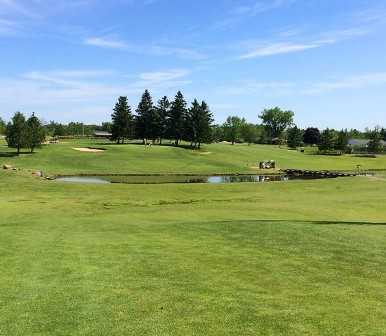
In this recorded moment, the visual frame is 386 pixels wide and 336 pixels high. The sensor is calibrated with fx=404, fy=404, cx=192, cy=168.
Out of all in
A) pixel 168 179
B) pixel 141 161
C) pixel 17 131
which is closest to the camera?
pixel 168 179

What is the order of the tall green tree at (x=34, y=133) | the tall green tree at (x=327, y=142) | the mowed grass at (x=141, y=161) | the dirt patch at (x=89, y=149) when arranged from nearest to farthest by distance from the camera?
1. the mowed grass at (x=141, y=161)
2. the tall green tree at (x=34, y=133)
3. the dirt patch at (x=89, y=149)
4. the tall green tree at (x=327, y=142)

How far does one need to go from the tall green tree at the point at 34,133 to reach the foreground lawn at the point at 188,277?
57001 millimetres

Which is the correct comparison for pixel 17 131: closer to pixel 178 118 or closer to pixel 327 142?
pixel 178 118

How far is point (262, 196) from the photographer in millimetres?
41469

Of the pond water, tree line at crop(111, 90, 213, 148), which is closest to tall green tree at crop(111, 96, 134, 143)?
tree line at crop(111, 90, 213, 148)

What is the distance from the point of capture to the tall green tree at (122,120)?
108m

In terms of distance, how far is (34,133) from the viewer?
76812 mm

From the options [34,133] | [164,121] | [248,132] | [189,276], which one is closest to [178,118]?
[164,121]

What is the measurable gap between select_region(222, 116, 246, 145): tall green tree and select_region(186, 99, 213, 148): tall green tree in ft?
199

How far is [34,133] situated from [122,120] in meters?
33.7

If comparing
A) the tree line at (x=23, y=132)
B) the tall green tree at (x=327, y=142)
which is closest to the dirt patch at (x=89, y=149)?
the tree line at (x=23, y=132)

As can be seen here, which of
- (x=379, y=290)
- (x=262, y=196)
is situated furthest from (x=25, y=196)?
(x=379, y=290)

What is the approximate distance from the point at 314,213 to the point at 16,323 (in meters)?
21.3

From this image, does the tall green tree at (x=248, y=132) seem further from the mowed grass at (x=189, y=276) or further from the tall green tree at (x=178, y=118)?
the mowed grass at (x=189, y=276)
